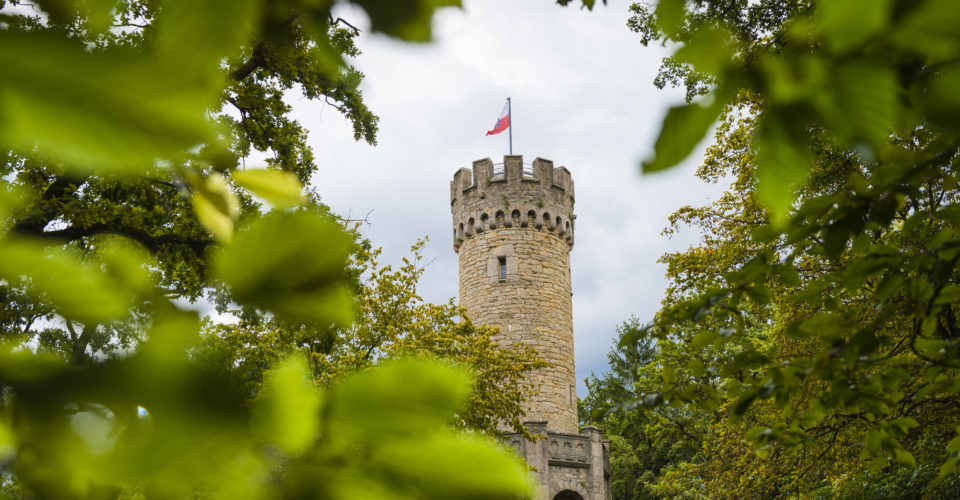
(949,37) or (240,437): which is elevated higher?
(949,37)

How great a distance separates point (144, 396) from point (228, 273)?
3.9 inches

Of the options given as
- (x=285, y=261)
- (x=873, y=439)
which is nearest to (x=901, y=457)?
(x=873, y=439)

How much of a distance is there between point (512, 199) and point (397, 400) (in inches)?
991

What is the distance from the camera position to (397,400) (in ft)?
1.60

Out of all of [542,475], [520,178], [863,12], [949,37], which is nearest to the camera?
[863,12]

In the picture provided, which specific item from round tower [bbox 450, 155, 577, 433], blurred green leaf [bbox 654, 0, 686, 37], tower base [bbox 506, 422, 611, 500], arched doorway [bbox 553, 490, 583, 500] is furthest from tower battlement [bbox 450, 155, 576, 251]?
blurred green leaf [bbox 654, 0, 686, 37]

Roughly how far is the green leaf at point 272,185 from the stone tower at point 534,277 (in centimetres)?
2157

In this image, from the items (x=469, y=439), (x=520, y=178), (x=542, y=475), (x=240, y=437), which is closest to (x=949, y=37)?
(x=469, y=439)

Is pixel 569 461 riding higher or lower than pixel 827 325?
higher

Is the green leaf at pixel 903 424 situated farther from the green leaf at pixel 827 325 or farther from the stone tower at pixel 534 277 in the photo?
the stone tower at pixel 534 277

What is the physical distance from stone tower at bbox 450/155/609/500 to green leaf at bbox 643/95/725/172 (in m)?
21.3

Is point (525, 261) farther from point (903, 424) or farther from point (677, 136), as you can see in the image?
point (677, 136)

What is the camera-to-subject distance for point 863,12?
62 cm

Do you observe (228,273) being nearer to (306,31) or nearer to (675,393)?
(306,31)
